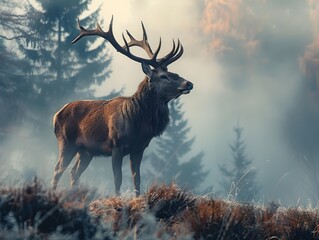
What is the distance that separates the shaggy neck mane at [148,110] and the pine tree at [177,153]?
41209 mm

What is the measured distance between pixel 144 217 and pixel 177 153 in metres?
51.4

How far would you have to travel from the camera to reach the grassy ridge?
223 inches

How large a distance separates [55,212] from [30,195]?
0.91 feet

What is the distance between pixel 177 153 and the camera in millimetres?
57906

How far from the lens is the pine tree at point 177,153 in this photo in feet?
178

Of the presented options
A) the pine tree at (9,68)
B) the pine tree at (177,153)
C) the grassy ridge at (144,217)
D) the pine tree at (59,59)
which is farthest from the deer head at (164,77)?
the pine tree at (177,153)

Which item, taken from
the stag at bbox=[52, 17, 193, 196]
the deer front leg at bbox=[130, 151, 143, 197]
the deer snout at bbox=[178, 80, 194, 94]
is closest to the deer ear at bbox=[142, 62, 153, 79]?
the stag at bbox=[52, 17, 193, 196]

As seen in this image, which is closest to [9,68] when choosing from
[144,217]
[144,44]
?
[144,44]

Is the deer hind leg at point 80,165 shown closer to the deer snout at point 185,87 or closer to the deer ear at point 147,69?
the deer ear at point 147,69

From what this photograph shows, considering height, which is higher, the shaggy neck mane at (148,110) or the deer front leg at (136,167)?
the shaggy neck mane at (148,110)

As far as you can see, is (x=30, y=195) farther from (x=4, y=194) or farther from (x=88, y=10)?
(x=88, y=10)

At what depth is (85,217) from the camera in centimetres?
602

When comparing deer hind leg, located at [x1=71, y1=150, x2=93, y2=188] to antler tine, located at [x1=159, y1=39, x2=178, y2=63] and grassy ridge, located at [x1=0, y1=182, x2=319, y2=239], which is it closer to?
antler tine, located at [x1=159, y1=39, x2=178, y2=63]

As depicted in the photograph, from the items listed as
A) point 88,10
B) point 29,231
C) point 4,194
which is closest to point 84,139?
point 4,194
